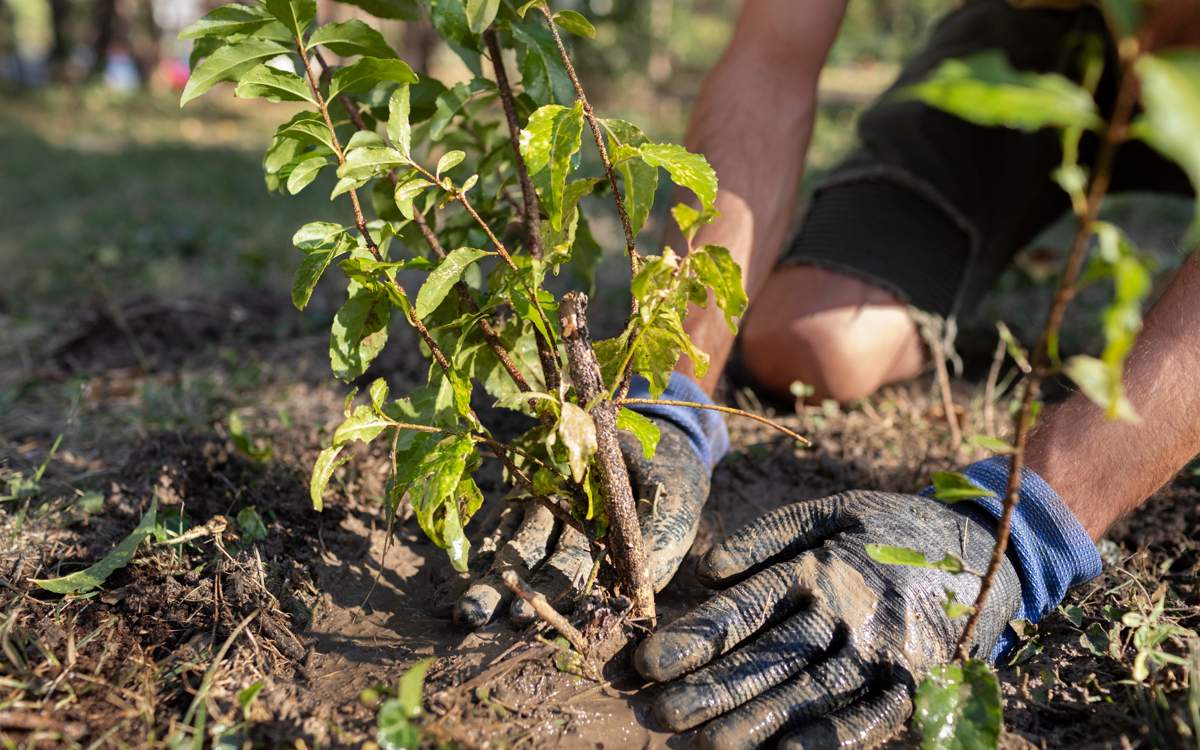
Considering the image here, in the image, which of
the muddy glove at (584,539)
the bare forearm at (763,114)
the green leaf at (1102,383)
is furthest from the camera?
the bare forearm at (763,114)

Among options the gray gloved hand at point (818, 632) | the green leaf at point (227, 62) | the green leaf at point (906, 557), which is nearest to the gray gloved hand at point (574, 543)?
the gray gloved hand at point (818, 632)

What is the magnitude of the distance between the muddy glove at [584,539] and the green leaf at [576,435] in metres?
0.40

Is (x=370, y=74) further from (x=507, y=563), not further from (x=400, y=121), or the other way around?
(x=507, y=563)

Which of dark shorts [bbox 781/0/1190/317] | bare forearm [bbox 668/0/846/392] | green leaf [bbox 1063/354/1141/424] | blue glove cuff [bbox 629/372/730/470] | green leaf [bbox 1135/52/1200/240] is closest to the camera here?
green leaf [bbox 1135/52/1200/240]

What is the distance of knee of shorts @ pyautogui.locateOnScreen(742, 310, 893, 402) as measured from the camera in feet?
8.87

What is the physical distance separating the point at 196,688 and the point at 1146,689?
1.57 metres

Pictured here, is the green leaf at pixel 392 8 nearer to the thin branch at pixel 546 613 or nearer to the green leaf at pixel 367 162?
the green leaf at pixel 367 162

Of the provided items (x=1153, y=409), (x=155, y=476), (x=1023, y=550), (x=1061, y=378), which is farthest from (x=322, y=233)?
(x=1061, y=378)

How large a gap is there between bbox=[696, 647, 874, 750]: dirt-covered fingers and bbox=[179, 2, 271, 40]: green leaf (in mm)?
1367

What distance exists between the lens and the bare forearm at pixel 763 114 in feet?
7.75

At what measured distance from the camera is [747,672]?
1402 millimetres

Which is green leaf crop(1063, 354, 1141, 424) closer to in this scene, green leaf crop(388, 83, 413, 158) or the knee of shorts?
green leaf crop(388, 83, 413, 158)

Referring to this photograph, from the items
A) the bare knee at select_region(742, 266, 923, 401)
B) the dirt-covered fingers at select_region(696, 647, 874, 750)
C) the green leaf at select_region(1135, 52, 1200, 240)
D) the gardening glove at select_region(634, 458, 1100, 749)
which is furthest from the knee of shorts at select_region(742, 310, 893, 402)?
the green leaf at select_region(1135, 52, 1200, 240)

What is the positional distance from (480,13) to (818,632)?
3.75 feet
